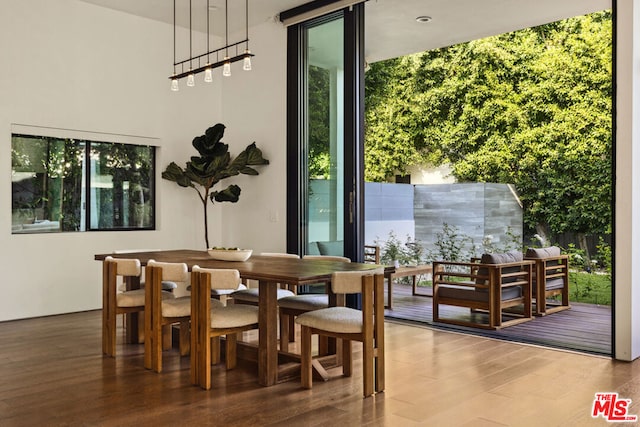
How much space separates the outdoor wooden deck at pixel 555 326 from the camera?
5062 mm

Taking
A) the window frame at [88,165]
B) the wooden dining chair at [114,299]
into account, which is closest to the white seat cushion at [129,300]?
the wooden dining chair at [114,299]

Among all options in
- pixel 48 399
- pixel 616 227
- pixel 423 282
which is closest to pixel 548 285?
pixel 616 227

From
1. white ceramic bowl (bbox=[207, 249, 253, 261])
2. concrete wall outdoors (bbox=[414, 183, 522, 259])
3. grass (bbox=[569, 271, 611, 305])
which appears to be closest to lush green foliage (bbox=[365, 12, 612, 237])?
concrete wall outdoors (bbox=[414, 183, 522, 259])

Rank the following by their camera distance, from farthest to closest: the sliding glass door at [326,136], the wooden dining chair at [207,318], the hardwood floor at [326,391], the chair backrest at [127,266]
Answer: the sliding glass door at [326,136]
the chair backrest at [127,266]
the wooden dining chair at [207,318]
the hardwood floor at [326,391]

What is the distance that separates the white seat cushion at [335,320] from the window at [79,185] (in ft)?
12.9

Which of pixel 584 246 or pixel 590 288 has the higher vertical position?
pixel 584 246

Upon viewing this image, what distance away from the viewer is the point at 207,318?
371 cm

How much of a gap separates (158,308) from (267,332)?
33.6 inches

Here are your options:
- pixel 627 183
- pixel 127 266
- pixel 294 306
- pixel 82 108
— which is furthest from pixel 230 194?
pixel 627 183

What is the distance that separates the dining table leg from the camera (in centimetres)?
374

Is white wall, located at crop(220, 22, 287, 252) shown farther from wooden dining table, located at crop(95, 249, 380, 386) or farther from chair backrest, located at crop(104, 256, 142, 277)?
wooden dining table, located at crop(95, 249, 380, 386)

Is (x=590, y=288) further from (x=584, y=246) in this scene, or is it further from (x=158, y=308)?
(x=158, y=308)

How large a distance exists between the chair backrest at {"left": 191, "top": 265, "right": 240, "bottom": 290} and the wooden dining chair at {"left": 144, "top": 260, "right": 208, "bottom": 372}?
39 centimetres
